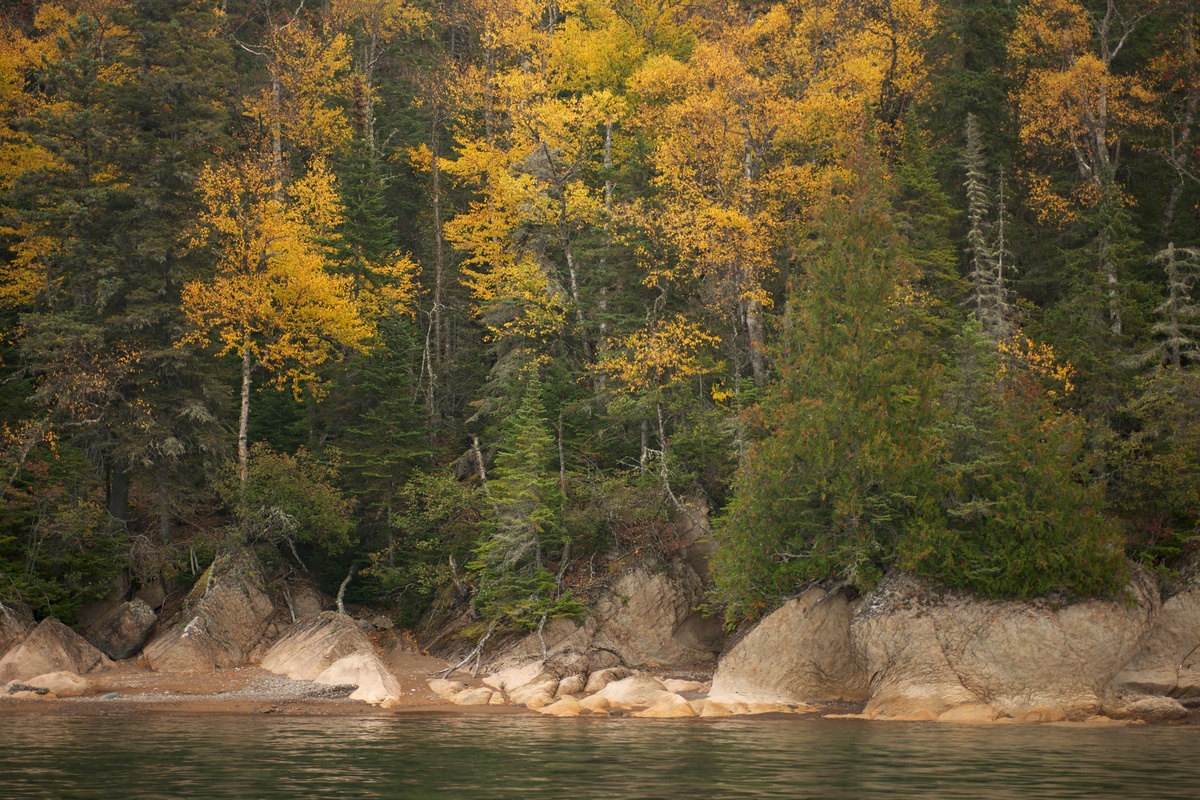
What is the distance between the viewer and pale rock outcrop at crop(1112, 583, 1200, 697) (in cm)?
2417

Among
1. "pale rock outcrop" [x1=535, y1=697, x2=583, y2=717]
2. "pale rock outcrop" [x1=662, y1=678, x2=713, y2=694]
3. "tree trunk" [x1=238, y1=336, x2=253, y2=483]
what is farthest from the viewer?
"tree trunk" [x1=238, y1=336, x2=253, y2=483]

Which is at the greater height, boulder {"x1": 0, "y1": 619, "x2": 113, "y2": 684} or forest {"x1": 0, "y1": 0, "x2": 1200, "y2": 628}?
forest {"x1": 0, "y1": 0, "x2": 1200, "y2": 628}

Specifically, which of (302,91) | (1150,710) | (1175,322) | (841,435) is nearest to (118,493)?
(302,91)

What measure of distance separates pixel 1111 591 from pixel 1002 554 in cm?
269

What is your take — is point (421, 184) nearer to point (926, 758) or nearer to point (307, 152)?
point (307, 152)

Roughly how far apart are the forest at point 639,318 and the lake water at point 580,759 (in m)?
6.32

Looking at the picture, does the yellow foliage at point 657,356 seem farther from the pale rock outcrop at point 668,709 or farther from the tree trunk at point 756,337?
the pale rock outcrop at point 668,709

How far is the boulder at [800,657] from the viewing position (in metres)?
26.1

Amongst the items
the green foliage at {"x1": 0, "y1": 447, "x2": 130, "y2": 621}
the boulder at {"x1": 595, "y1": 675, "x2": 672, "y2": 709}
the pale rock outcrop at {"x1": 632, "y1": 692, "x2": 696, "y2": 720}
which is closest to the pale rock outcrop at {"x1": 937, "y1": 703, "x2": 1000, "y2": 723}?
the pale rock outcrop at {"x1": 632, "y1": 692, "x2": 696, "y2": 720}

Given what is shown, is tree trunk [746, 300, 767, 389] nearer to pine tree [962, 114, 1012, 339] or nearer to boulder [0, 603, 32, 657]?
pine tree [962, 114, 1012, 339]

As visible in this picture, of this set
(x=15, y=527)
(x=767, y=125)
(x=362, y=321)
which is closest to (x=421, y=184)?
(x=362, y=321)

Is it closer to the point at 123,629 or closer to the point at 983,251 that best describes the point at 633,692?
the point at 123,629

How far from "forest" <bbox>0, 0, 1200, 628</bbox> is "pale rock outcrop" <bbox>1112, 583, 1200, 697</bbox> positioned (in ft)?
2.96

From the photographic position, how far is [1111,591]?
24156 millimetres
